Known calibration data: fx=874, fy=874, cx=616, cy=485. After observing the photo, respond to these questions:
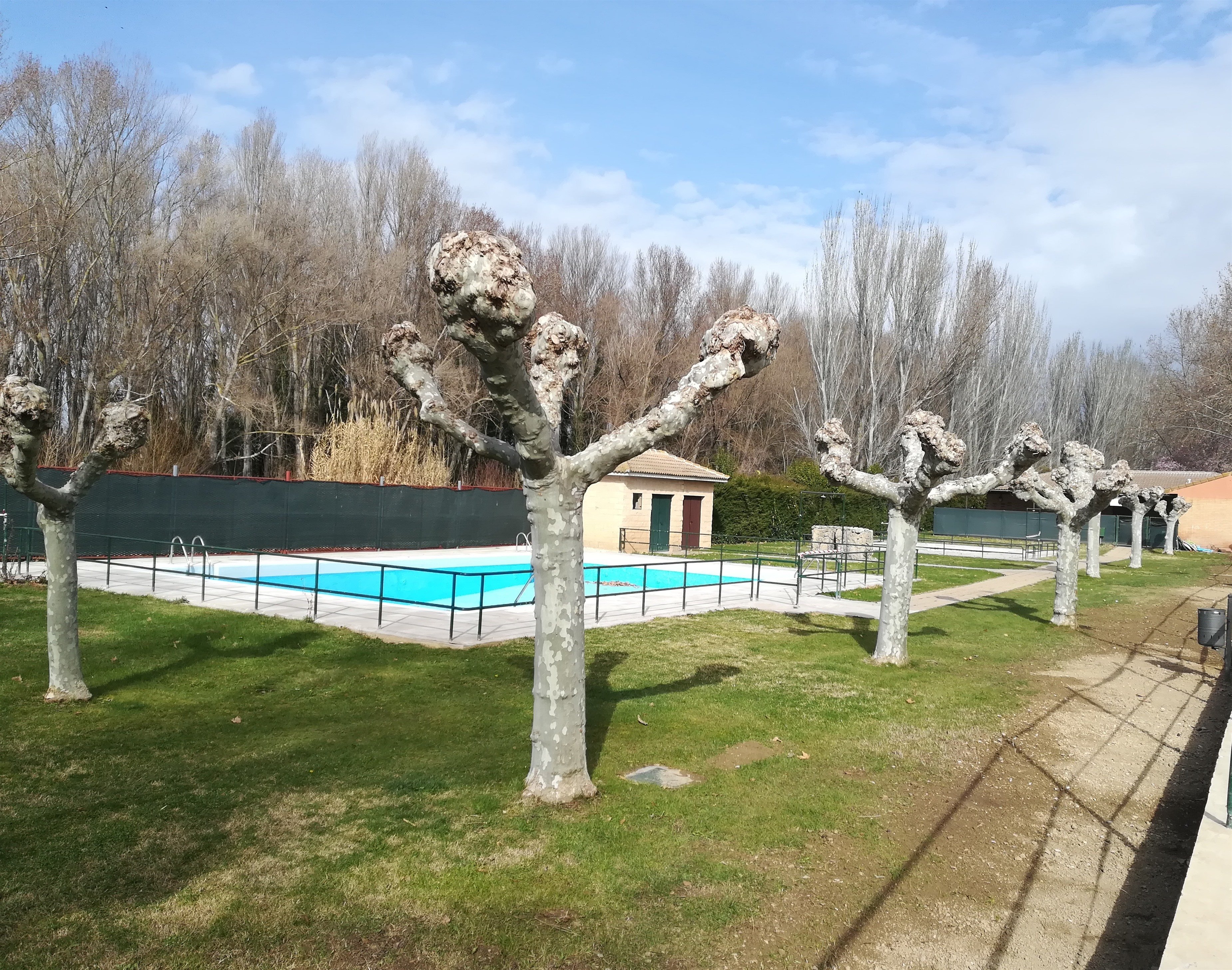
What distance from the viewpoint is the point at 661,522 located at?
30469mm

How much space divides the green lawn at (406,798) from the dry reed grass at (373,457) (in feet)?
53.9

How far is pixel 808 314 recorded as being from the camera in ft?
156

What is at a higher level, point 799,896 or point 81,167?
point 81,167

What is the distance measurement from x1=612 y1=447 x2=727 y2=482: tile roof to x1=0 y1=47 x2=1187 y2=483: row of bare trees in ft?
5.02

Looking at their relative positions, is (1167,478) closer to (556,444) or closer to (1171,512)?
(1171,512)

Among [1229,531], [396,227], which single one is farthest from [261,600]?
[1229,531]

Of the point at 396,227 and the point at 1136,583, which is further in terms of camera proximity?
the point at 396,227

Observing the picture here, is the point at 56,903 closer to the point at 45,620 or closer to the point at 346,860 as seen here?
the point at 346,860

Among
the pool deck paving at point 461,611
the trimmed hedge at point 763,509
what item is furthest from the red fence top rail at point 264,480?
the trimmed hedge at point 763,509

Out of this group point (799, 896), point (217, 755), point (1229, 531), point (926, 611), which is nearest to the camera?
point (799, 896)

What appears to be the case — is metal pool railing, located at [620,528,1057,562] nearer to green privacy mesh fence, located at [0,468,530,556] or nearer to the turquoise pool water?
the turquoise pool water

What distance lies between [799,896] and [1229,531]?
50.8m

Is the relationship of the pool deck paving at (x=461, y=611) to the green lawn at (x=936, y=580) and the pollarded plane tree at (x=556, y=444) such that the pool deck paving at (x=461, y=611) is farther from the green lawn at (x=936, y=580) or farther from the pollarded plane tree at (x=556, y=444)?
the pollarded plane tree at (x=556, y=444)

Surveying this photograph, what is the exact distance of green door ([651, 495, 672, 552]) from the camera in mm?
30078
